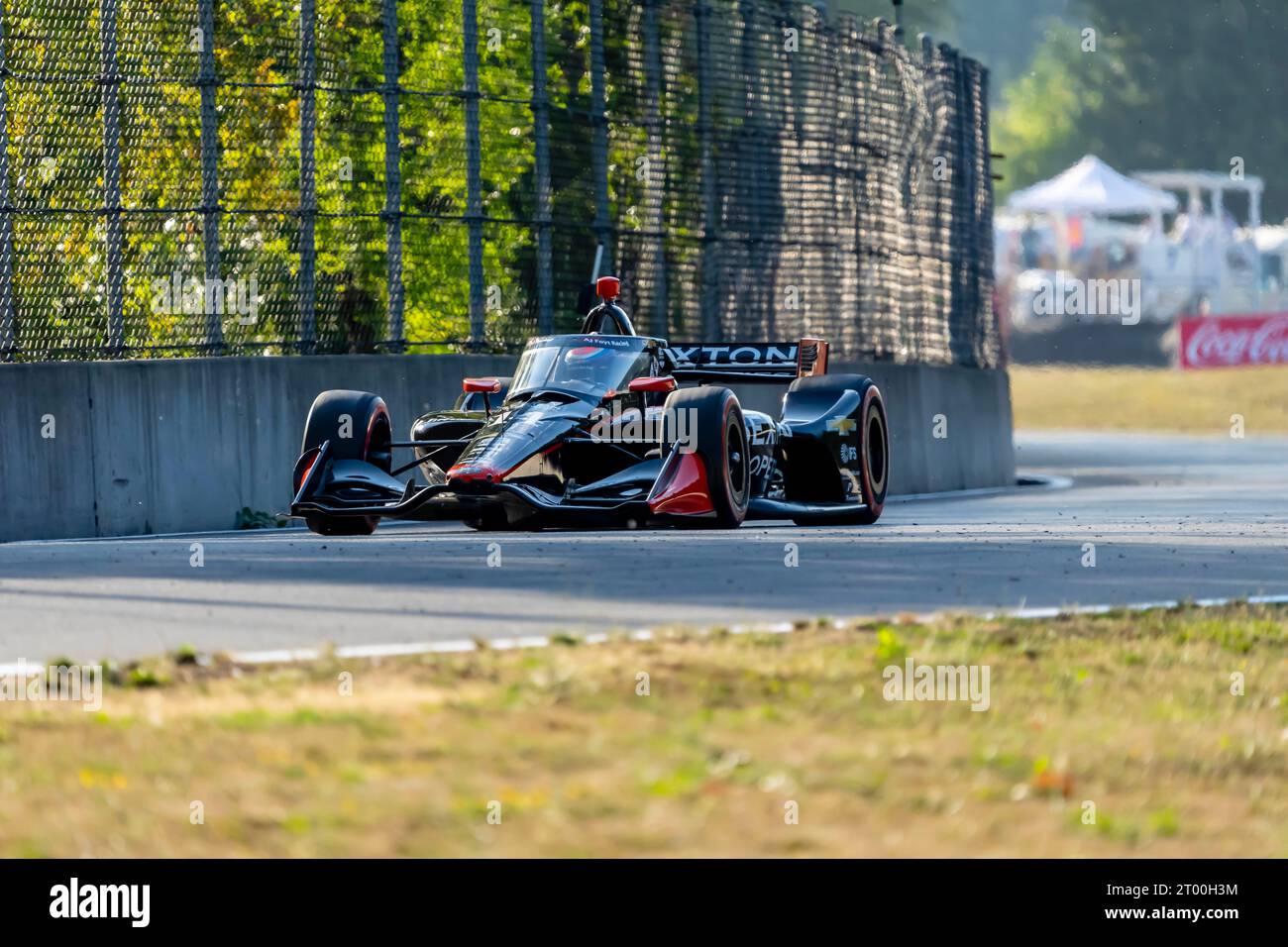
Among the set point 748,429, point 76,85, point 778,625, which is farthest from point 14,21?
point 778,625

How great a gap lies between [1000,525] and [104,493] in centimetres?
625

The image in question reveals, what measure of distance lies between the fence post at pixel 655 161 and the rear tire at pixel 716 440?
6315 millimetres

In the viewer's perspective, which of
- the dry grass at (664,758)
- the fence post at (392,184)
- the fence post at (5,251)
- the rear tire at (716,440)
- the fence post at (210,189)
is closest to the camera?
the dry grass at (664,758)

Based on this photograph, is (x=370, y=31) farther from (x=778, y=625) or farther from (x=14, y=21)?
(x=778, y=625)

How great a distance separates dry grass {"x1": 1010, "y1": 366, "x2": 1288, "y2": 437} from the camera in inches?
1779

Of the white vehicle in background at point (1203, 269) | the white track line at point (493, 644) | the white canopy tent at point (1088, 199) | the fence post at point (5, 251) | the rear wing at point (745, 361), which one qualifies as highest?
the white canopy tent at point (1088, 199)

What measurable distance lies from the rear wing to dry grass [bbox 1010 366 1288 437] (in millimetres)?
25762

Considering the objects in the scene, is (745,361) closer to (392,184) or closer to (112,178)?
(392,184)

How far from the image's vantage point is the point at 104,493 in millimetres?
16438

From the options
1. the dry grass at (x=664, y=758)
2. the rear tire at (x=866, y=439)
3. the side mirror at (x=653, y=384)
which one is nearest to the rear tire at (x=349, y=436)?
the side mirror at (x=653, y=384)

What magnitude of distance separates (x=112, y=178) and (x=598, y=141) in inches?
195

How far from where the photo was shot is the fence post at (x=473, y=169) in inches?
753

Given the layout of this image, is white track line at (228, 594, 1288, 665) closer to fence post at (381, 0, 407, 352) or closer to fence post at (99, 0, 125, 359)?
fence post at (99, 0, 125, 359)

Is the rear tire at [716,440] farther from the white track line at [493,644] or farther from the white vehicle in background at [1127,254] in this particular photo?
the white vehicle in background at [1127,254]
